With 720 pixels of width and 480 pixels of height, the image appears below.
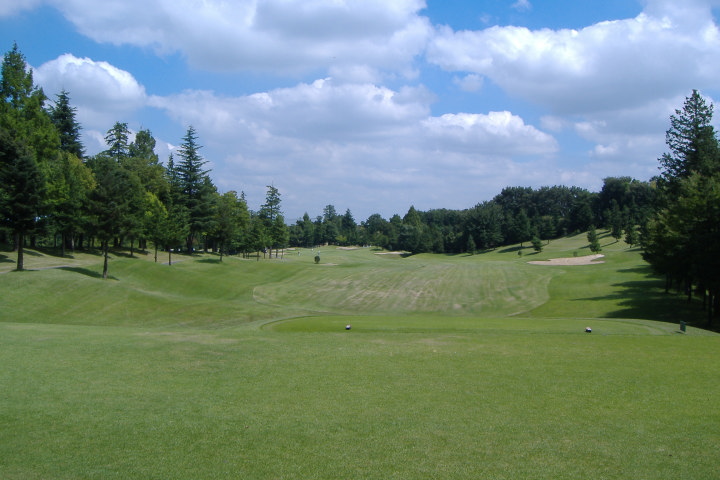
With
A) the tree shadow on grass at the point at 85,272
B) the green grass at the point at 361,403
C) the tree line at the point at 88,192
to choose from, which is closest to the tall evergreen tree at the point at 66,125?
the tree line at the point at 88,192

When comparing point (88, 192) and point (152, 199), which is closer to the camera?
point (88, 192)

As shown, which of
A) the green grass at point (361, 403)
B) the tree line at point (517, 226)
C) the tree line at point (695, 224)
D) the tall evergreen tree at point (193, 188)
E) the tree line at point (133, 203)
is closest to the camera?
the green grass at point (361, 403)

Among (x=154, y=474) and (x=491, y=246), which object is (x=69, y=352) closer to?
(x=154, y=474)

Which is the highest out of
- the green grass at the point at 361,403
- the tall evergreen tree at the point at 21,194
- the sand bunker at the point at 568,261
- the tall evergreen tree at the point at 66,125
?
the tall evergreen tree at the point at 66,125

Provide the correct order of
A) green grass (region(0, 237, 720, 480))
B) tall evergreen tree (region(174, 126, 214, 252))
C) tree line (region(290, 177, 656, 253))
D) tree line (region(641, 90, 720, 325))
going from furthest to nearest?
1. tree line (region(290, 177, 656, 253))
2. tall evergreen tree (region(174, 126, 214, 252))
3. tree line (region(641, 90, 720, 325))
4. green grass (region(0, 237, 720, 480))

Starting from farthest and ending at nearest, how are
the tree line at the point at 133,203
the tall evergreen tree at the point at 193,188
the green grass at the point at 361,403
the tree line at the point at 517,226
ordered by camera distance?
the tree line at the point at 517,226 → the tall evergreen tree at the point at 193,188 → the tree line at the point at 133,203 → the green grass at the point at 361,403

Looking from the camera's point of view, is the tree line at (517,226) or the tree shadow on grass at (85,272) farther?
the tree line at (517,226)

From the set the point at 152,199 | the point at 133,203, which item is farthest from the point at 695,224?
the point at 152,199

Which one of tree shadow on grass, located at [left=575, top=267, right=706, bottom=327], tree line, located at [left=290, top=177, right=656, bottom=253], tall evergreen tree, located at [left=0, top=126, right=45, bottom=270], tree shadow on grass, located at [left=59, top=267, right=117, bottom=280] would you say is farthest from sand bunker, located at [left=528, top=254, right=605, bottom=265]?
→ tall evergreen tree, located at [left=0, top=126, right=45, bottom=270]

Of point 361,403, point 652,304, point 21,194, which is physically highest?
point 21,194

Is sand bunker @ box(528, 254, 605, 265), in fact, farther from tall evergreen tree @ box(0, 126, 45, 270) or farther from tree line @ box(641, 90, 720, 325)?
tall evergreen tree @ box(0, 126, 45, 270)

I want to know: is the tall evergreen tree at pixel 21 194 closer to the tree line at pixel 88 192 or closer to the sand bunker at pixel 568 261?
the tree line at pixel 88 192

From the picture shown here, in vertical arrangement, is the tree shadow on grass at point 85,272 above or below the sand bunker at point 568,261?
below

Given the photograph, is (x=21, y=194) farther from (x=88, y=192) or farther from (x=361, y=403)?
(x=361, y=403)
